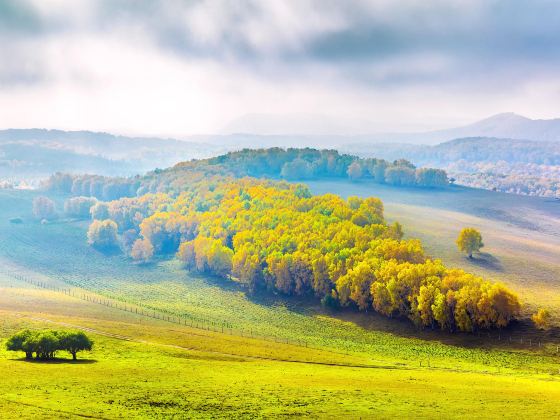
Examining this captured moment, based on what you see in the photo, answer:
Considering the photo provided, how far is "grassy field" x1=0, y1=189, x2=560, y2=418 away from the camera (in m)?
61.7

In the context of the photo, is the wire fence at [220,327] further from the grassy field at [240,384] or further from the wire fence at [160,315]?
the grassy field at [240,384]

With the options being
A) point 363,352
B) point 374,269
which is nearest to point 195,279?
point 374,269

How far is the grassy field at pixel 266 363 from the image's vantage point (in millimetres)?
61656

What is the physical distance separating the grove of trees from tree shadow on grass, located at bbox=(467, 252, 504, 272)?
11036cm

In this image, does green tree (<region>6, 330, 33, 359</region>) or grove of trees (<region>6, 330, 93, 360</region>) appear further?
grove of trees (<region>6, 330, 93, 360</region>)

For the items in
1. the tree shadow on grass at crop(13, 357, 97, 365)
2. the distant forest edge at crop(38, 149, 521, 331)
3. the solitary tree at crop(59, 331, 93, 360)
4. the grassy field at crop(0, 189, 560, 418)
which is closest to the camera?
the grassy field at crop(0, 189, 560, 418)

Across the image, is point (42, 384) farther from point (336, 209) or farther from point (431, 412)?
point (336, 209)

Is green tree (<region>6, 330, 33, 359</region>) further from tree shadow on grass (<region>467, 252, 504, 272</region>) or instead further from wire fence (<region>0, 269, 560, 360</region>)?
tree shadow on grass (<region>467, 252, 504, 272</region>)

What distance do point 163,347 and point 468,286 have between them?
62191 mm

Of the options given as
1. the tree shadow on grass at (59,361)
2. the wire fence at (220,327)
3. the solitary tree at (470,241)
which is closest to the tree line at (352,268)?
the wire fence at (220,327)

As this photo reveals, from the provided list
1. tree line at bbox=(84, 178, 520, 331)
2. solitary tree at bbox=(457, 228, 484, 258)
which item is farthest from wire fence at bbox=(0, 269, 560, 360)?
solitary tree at bbox=(457, 228, 484, 258)

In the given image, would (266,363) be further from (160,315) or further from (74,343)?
(160,315)

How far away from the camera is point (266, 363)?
8788 cm

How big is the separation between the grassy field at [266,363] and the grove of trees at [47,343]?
2114 millimetres
